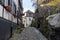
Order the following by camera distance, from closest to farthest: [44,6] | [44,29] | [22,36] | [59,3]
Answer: [22,36]
[44,29]
[59,3]
[44,6]

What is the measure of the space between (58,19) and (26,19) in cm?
5507

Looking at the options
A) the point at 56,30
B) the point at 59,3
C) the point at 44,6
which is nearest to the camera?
the point at 56,30

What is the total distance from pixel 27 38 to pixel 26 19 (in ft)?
180

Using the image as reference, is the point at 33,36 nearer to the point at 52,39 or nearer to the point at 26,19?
the point at 52,39

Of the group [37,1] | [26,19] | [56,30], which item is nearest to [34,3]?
[37,1]

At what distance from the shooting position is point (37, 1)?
63.7ft

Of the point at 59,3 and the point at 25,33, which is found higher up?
the point at 59,3

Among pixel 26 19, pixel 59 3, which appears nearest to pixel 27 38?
pixel 59 3

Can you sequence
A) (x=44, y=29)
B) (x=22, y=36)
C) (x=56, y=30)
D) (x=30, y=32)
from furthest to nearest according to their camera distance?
(x=44, y=29) < (x=30, y=32) < (x=22, y=36) < (x=56, y=30)

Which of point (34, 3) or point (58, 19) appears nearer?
point (58, 19)

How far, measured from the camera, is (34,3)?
63.7 feet

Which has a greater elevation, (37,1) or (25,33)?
(37,1)

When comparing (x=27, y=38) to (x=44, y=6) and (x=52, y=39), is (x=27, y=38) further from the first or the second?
(x=44, y=6)

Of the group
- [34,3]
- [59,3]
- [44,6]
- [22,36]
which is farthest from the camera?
[34,3]
